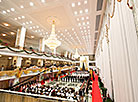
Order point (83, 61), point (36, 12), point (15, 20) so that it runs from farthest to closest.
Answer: point (83, 61)
point (15, 20)
point (36, 12)

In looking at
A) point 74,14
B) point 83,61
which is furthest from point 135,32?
point 83,61

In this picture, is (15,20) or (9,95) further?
(15,20)

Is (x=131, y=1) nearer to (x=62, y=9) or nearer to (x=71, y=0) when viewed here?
(x=71, y=0)

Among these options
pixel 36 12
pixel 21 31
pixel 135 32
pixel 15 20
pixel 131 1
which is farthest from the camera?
pixel 21 31

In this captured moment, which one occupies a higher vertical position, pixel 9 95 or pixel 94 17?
pixel 94 17

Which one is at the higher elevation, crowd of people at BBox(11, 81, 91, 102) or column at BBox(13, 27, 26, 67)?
column at BBox(13, 27, 26, 67)

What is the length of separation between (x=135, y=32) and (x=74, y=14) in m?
5.46

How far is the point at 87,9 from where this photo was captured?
5379 mm

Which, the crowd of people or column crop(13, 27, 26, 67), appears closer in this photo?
the crowd of people

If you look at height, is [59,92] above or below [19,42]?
below

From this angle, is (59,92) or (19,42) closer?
(59,92)

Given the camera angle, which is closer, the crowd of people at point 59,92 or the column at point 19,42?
the crowd of people at point 59,92

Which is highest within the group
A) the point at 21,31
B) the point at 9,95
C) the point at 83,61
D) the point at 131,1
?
the point at 21,31

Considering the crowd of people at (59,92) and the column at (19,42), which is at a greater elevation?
the column at (19,42)
